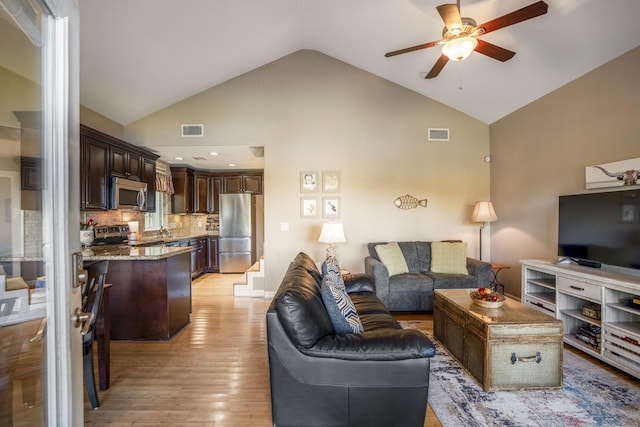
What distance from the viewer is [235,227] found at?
6355 millimetres

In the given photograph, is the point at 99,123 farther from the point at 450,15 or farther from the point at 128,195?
the point at 450,15

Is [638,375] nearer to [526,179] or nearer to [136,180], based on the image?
[526,179]

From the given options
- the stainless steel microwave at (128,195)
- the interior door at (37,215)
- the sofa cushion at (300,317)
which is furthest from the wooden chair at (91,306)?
the stainless steel microwave at (128,195)

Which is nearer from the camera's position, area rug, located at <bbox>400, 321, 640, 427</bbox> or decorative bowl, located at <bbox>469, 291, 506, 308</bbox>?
area rug, located at <bbox>400, 321, 640, 427</bbox>

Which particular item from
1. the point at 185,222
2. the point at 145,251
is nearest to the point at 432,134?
the point at 145,251

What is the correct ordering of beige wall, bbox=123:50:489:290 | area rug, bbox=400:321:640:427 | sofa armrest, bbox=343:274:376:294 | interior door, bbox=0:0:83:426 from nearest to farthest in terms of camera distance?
interior door, bbox=0:0:83:426, area rug, bbox=400:321:640:427, sofa armrest, bbox=343:274:376:294, beige wall, bbox=123:50:489:290

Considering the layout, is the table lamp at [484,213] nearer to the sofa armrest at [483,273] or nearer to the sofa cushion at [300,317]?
the sofa armrest at [483,273]

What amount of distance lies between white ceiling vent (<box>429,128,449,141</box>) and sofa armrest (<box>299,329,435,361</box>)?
3849 mm

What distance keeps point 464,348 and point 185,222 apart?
630cm

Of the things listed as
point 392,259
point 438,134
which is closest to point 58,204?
point 392,259

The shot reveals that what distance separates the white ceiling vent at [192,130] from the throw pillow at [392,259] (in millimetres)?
3257

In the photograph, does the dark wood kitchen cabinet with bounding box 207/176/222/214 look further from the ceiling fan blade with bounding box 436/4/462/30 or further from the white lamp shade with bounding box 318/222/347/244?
the ceiling fan blade with bounding box 436/4/462/30

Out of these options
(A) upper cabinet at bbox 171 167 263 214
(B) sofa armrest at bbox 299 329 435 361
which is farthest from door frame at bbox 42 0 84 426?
(A) upper cabinet at bbox 171 167 263 214

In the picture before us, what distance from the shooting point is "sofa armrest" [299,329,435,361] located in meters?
1.65
